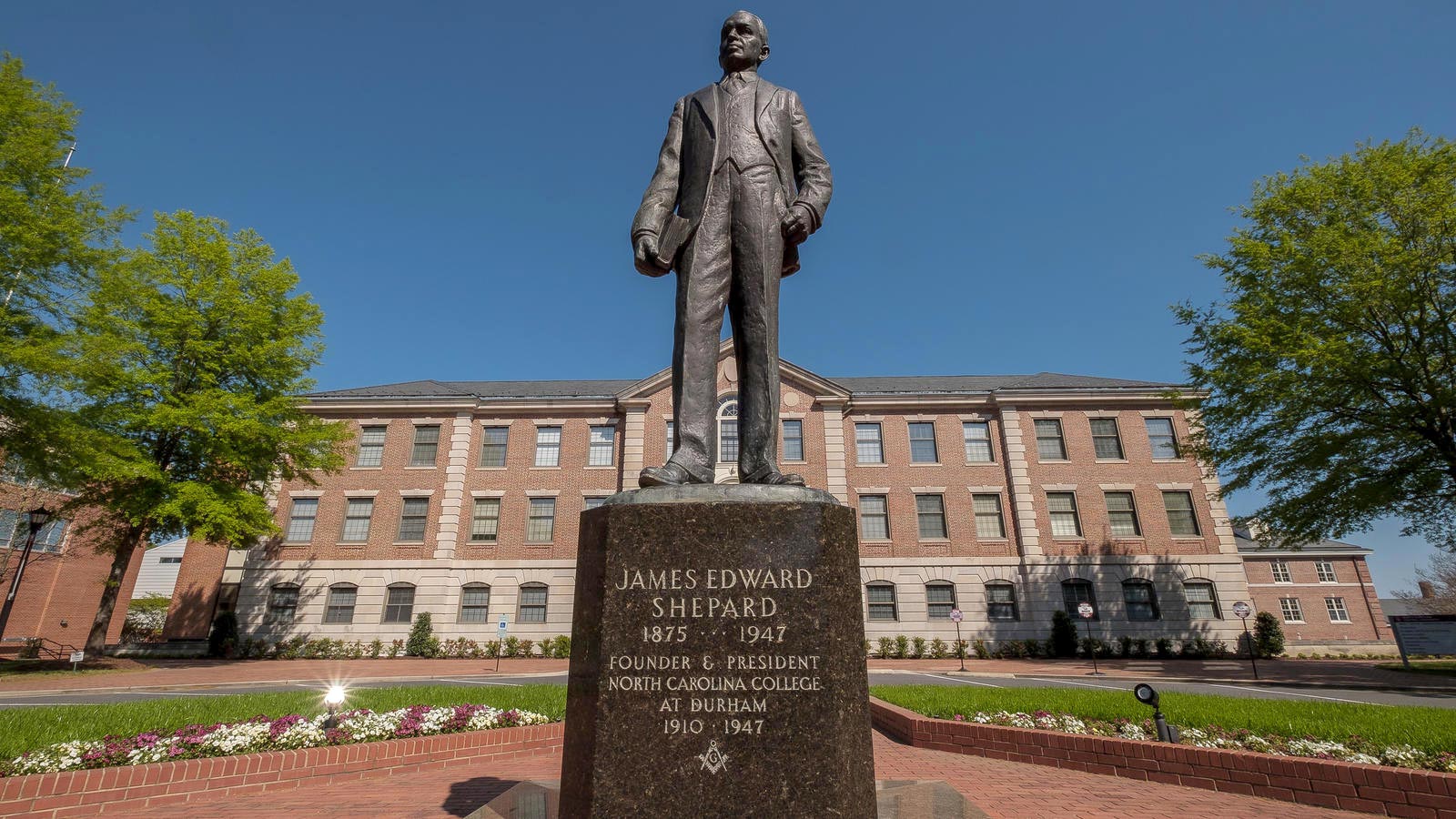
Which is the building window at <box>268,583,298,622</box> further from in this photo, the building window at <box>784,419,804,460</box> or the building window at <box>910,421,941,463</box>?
the building window at <box>910,421,941,463</box>

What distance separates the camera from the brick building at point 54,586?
95.2ft

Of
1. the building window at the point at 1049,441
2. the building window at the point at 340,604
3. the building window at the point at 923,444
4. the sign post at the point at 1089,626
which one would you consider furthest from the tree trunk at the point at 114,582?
the building window at the point at 1049,441

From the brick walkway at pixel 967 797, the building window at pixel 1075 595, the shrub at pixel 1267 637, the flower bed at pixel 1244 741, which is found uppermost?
the building window at pixel 1075 595

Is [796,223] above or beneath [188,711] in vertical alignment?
above

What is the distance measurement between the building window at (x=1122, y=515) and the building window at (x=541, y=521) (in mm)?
22952

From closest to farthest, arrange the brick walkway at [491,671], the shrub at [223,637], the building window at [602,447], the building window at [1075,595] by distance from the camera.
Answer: the brick walkway at [491,671], the shrub at [223,637], the building window at [1075,595], the building window at [602,447]

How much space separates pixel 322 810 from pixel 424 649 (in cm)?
2263

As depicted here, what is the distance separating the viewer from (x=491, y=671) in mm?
19656

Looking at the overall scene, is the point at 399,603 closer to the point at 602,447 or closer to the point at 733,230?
the point at 602,447

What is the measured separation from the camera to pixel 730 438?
2645 cm

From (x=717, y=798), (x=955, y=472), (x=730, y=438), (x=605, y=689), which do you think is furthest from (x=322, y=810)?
(x=955, y=472)

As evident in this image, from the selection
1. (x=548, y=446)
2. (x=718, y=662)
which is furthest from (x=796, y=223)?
(x=548, y=446)

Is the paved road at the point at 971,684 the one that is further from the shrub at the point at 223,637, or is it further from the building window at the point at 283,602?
the shrub at the point at 223,637

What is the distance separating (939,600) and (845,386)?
10.5m
